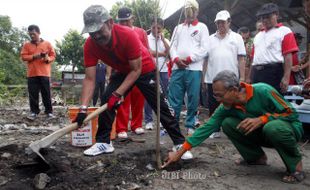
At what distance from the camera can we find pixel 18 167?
3016mm

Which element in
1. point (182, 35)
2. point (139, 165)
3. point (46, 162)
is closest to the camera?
point (46, 162)

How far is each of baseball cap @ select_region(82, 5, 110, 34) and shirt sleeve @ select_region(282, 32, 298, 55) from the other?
237 centimetres

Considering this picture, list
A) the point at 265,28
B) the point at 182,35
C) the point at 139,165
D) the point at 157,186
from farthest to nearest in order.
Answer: the point at 182,35, the point at 265,28, the point at 139,165, the point at 157,186

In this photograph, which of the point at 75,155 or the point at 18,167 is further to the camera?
the point at 75,155

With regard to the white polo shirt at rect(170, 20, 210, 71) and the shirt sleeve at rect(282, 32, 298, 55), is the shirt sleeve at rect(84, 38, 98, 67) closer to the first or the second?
the white polo shirt at rect(170, 20, 210, 71)

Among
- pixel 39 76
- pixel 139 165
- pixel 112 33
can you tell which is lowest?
pixel 139 165

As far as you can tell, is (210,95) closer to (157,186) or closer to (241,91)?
(241,91)

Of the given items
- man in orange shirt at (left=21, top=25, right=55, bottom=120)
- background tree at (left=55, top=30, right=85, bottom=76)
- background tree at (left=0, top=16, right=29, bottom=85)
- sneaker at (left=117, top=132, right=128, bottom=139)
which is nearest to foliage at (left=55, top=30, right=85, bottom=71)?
background tree at (left=55, top=30, right=85, bottom=76)

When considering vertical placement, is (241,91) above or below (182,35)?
below

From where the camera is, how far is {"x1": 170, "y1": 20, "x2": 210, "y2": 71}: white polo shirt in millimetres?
4395

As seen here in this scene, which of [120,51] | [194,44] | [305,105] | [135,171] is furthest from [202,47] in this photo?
[135,171]

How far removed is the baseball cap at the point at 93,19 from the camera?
2.80m

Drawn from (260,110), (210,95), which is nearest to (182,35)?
(210,95)

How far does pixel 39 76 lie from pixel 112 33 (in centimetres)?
398
